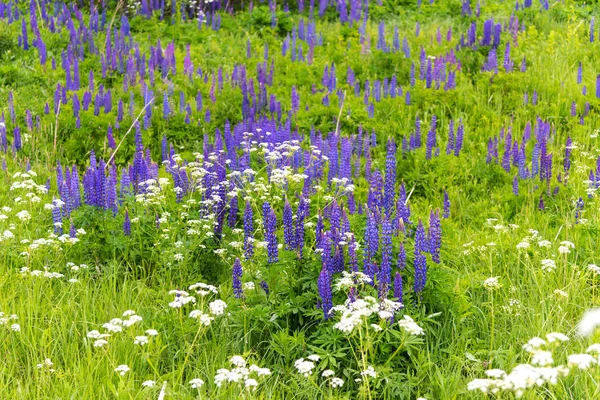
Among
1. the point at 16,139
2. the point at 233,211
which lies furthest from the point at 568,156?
the point at 16,139

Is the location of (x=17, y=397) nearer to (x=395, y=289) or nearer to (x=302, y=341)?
(x=302, y=341)

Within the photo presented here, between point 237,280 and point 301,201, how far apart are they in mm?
739

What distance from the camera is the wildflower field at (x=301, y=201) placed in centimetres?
439

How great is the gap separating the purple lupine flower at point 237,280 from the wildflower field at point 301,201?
1 cm

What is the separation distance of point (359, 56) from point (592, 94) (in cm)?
304

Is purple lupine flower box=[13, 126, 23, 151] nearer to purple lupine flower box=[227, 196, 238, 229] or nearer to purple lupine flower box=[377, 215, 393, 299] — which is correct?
purple lupine flower box=[227, 196, 238, 229]

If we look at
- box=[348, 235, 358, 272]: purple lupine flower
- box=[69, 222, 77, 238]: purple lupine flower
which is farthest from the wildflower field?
box=[69, 222, 77, 238]: purple lupine flower

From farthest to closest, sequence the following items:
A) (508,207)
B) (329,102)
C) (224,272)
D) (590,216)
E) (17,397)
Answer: (329,102), (508,207), (590,216), (224,272), (17,397)

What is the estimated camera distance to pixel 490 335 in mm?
4805

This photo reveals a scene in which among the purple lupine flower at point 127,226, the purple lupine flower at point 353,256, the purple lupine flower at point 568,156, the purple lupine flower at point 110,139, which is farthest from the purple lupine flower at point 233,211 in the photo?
the purple lupine flower at point 568,156

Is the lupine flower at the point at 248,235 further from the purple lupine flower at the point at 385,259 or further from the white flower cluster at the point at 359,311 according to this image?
the white flower cluster at the point at 359,311

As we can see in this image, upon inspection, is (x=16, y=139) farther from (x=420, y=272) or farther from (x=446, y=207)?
(x=420, y=272)

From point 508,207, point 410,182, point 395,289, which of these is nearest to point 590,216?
point 508,207

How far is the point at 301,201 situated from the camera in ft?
16.6
